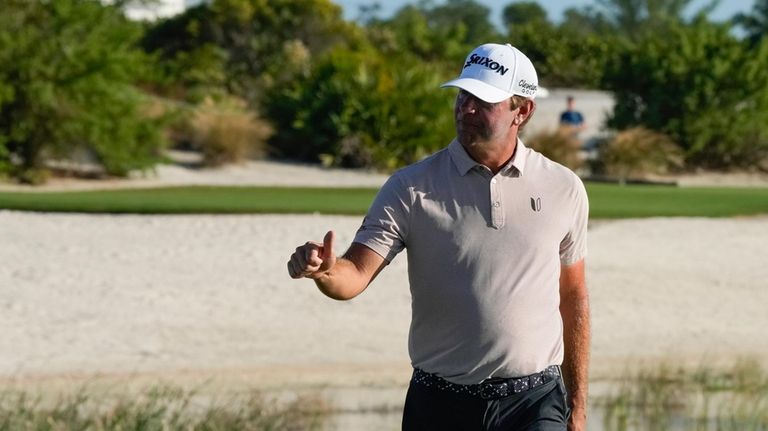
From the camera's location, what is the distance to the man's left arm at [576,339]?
16.4 ft

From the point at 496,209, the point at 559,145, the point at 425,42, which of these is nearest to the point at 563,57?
the point at 425,42

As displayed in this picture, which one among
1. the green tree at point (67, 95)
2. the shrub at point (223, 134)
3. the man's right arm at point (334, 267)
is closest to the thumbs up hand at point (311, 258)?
the man's right arm at point (334, 267)

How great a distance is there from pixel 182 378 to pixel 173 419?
2530 millimetres

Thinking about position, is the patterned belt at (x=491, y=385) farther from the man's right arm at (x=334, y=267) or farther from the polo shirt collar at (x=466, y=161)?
the polo shirt collar at (x=466, y=161)

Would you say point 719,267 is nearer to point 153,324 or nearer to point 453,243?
point 153,324

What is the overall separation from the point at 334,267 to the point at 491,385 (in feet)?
1.91

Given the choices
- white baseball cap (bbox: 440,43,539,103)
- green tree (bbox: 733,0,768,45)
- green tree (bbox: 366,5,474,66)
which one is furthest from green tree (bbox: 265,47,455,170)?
green tree (bbox: 733,0,768,45)

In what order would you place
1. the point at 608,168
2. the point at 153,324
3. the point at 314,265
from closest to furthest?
the point at 314,265 < the point at 153,324 < the point at 608,168

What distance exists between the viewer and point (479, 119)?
471cm

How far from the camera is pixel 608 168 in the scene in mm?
31859

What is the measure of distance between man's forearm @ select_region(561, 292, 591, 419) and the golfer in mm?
193

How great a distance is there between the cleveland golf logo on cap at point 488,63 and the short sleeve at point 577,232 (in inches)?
15.0

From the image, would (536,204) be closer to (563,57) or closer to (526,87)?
(526,87)

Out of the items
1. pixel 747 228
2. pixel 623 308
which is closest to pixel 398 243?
pixel 623 308
